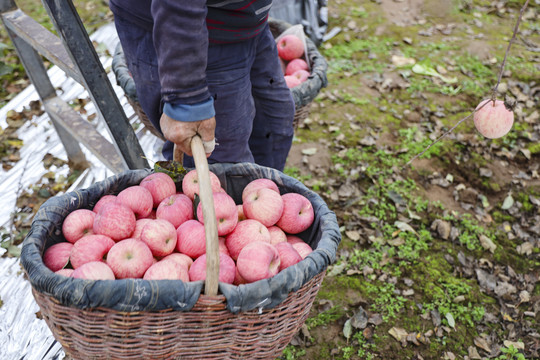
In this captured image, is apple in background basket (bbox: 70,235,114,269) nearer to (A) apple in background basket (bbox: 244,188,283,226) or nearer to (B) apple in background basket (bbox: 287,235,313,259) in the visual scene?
(A) apple in background basket (bbox: 244,188,283,226)

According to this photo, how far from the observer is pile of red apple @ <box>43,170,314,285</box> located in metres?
1.57

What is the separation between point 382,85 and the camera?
4.69 m

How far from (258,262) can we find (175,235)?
1.35 ft

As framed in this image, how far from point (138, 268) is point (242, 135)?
36.6 inches

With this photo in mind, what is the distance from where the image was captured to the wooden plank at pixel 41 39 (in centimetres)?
246

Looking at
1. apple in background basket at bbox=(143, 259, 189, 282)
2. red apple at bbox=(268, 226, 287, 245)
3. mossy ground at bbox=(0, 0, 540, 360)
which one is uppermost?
apple in background basket at bbox=(143, 259, 189, 282)

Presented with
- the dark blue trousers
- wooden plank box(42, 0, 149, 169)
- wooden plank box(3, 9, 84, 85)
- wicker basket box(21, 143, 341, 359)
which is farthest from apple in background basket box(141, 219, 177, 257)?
wooden plank box(3, 9, 84, 85)

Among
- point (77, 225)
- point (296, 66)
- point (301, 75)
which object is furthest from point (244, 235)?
point (296, 66)

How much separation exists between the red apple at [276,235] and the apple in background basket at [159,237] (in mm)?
451

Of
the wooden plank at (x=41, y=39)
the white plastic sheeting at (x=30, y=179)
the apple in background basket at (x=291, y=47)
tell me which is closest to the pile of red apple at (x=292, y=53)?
the apple in background basket at (x=291, y=47)

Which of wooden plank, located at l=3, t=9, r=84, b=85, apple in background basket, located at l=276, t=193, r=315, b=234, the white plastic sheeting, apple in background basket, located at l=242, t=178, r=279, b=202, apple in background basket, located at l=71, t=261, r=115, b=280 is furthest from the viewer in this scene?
wooden plank, located at l=3, t=9, r=84, b=85

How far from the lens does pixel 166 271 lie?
1545mm

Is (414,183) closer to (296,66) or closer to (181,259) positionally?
(296,66)

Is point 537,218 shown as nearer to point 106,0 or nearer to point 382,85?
point 382,85
